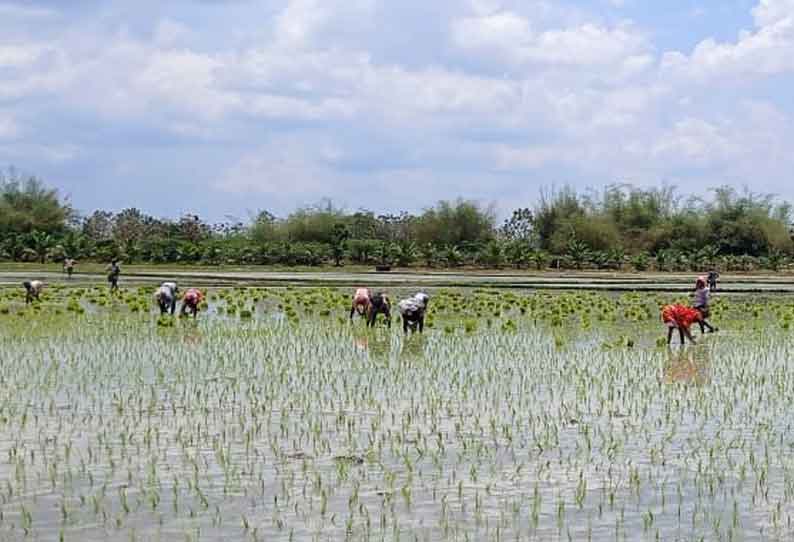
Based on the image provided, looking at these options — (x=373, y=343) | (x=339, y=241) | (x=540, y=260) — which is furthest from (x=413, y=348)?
(x=339, y=241)

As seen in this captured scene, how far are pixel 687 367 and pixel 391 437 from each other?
6.76m

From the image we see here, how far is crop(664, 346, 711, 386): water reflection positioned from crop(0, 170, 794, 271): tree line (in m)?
45.2

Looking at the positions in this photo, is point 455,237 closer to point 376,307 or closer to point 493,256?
point 493,256

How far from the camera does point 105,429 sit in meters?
11.0

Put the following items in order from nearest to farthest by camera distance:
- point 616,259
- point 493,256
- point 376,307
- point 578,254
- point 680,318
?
1. point 680,318
2. point 376,307
3. point 616,259
4. point 493,256
5. point 578,254

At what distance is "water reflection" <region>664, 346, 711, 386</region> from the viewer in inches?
587

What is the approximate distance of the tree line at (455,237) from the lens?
64250mm

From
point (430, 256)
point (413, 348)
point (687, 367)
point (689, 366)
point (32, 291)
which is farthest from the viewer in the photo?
point (430, 256)

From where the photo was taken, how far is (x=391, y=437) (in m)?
10.7

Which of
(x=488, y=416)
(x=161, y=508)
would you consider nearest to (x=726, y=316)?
(x=488, y=416)

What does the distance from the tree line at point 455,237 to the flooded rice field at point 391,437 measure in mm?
44038

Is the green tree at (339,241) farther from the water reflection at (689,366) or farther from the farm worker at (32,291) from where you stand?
the water reflection at (689,366)

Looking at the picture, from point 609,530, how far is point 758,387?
7105mm

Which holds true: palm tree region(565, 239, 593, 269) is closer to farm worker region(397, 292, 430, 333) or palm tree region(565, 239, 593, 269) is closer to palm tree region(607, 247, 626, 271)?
palm tree region(607, 247, 626, 271)
